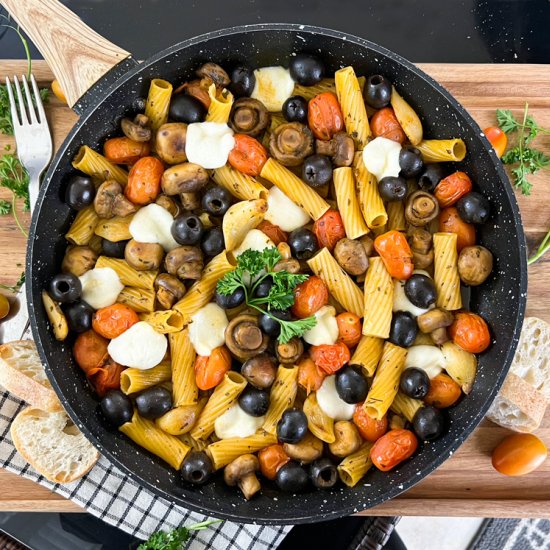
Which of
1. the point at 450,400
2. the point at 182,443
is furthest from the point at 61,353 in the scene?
the point at 450,400

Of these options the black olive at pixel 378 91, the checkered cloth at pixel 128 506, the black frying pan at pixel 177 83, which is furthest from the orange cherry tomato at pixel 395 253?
the checkered cloth at pixel 128 506

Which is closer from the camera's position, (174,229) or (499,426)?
(174,229)

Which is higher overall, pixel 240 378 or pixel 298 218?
pixel 298 218

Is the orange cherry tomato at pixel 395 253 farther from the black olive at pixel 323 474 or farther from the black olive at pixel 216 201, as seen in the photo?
the black olive at pixel 323 474

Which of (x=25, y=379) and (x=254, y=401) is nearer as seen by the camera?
(x=254, y=401)

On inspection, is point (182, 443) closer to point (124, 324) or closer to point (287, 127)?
point (124, 324)

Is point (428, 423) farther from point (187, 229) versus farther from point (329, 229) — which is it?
point (187, 229)

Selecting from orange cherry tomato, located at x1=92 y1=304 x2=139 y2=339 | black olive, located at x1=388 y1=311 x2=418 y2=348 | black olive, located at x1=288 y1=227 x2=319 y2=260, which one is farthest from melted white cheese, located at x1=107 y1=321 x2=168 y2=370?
black olive, located at x1=388 y1=311 x2=418 y2=348

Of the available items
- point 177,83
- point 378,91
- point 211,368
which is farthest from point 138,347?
point 378,91
